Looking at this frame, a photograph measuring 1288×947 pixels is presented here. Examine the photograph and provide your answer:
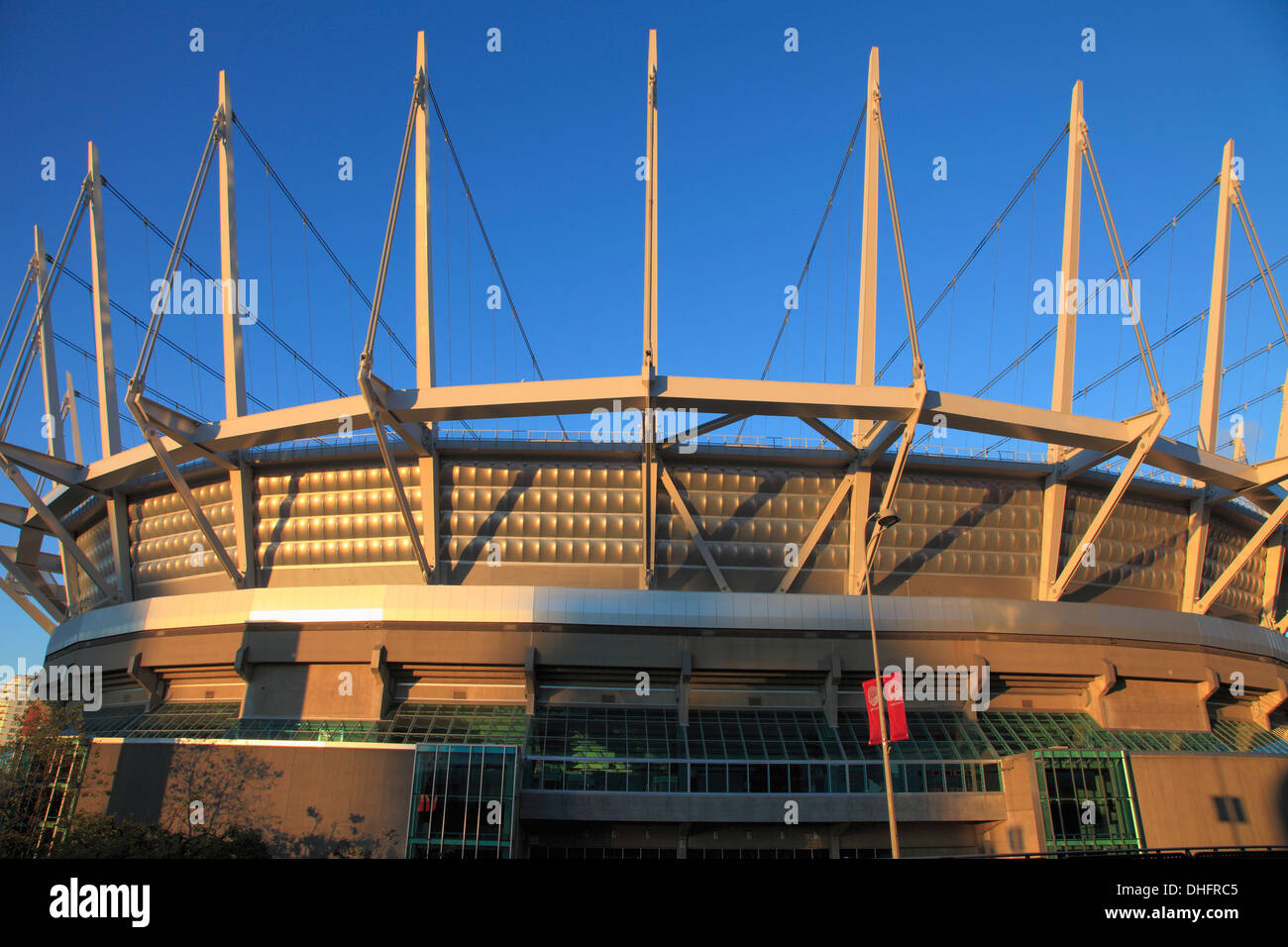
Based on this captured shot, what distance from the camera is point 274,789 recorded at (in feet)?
82.6

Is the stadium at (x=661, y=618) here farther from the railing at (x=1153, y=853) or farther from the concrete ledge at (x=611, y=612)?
the railing at (x=1153, y=853)

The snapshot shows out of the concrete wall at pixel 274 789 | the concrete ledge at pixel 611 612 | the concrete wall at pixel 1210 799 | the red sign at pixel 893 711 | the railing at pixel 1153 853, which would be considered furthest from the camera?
the concrete ledge at pixel 611 612

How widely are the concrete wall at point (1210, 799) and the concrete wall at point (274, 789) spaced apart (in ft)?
78.1

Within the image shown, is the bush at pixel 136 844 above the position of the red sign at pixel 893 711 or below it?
below

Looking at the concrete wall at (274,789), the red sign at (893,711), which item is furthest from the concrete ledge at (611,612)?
the red sign at (893,711)

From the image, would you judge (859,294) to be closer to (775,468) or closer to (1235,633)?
(775,468)

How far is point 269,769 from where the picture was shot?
25328 mm

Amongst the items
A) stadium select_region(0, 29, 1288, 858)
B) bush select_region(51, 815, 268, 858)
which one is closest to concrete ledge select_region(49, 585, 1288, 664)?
stadium select_region(0, 29, 1288, 858)

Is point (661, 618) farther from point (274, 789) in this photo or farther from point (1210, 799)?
point (1210, 799)

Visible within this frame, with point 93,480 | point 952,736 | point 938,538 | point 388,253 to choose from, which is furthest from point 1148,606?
point 93,480

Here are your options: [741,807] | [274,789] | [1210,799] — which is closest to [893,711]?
[741,807]

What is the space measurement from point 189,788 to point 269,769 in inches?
95.6

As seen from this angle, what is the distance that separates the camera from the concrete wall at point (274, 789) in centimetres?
2484

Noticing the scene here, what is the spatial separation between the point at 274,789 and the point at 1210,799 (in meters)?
30.1
